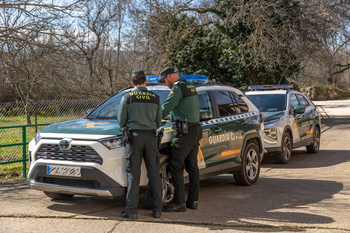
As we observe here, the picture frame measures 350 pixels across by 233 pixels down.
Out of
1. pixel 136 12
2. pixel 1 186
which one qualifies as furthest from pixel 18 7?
pixel 136 12

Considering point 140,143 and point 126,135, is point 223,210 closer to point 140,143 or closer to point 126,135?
point 140,143

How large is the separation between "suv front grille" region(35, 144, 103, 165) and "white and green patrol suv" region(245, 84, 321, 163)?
5742 mm

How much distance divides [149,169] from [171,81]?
1348mm

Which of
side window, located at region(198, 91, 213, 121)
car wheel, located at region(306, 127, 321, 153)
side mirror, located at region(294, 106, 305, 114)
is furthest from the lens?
car wheel, located at region(306, 127, 321, 153)

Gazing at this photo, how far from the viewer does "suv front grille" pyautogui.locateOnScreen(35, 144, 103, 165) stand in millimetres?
5086

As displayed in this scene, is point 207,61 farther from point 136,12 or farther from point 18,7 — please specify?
point 18,7

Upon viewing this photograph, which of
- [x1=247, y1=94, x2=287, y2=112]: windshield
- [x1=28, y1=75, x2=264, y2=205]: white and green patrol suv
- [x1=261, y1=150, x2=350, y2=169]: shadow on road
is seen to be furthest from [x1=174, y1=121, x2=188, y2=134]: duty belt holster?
[x1=247, y1=94, x2=287, y2=112]: windshield

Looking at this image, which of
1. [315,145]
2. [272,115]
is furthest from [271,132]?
[315,145]

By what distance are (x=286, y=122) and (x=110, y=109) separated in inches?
215

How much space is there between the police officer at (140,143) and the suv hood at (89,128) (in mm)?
270

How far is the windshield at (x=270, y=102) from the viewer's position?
1084cm

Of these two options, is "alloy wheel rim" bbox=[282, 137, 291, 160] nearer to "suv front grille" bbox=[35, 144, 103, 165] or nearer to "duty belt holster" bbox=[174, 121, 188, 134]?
"duty belt holster" bbox=[174, 121, 188, 134]

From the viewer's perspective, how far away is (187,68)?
2170 centimetres

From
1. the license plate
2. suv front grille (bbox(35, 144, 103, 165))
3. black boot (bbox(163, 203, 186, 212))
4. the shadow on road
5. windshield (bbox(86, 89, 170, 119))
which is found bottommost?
the shadow on road
